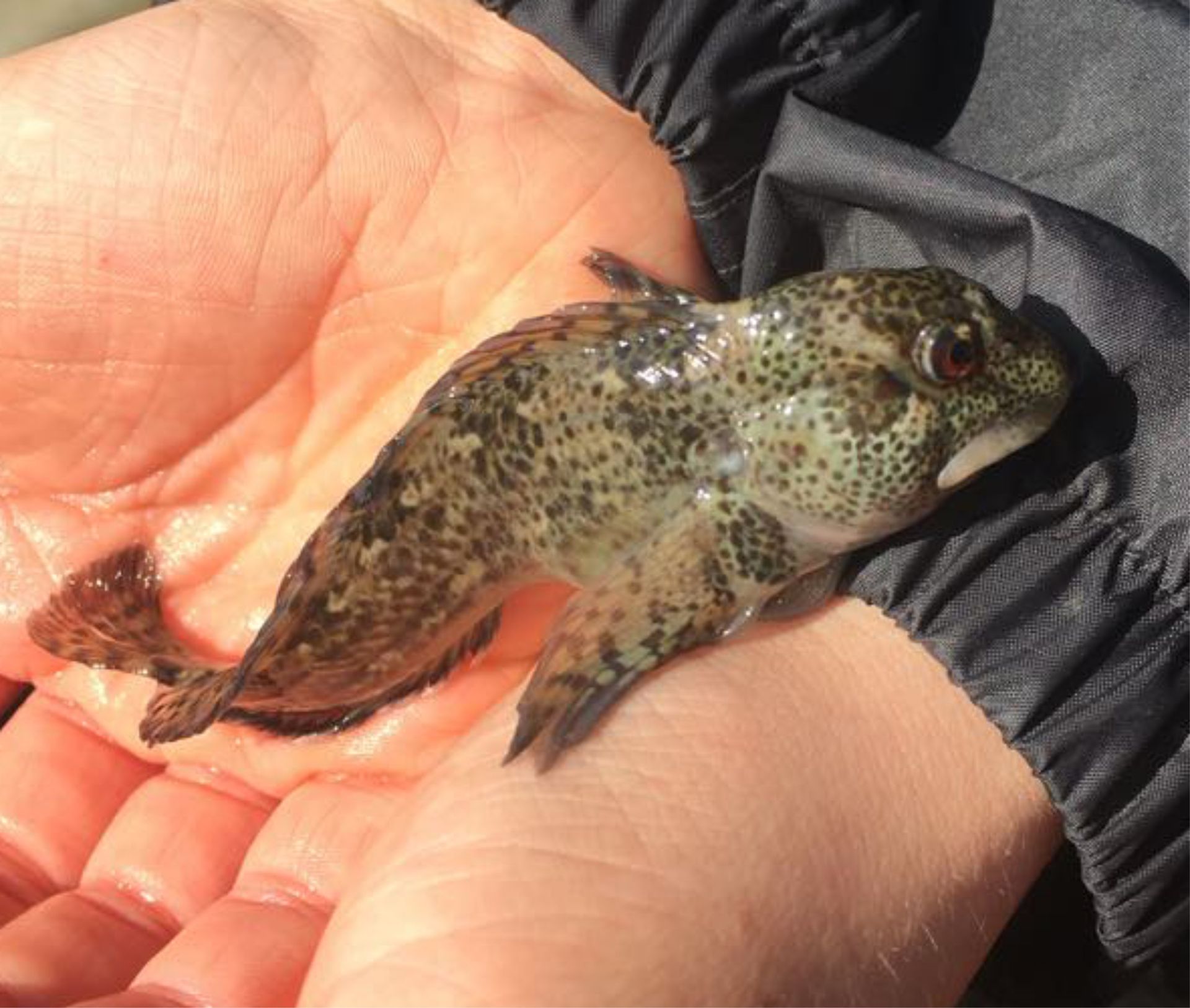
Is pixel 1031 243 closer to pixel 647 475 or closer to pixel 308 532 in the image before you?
pixel 647 475

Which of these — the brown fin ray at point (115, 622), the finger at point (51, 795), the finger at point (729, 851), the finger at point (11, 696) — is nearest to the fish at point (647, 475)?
the finger at point (729, 851)

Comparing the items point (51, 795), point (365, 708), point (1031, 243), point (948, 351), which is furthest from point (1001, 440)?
point (51, 795)

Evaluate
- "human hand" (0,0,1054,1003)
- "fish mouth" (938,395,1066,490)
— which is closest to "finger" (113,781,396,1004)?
"human hand" (0,0,1054,1003)

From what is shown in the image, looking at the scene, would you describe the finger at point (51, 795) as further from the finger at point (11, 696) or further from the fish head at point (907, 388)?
the fish head at point (907, 388)

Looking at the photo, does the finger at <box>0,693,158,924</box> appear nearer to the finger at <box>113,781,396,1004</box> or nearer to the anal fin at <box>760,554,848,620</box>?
the finger at <box>113,781,396,1004</box>

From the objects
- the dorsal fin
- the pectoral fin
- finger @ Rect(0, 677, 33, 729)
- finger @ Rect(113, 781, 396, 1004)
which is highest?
the dorsal fin

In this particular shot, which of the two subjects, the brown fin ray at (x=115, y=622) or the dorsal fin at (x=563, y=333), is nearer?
the dorsal fin at (x=563, y=333)
